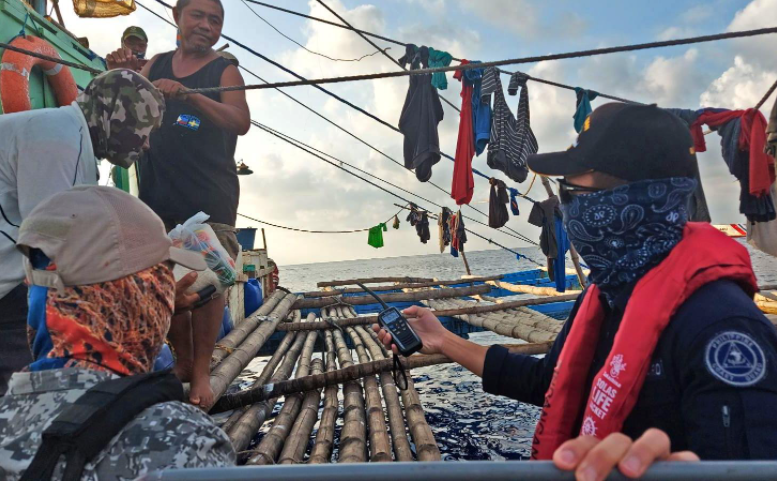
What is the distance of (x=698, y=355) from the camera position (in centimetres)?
133

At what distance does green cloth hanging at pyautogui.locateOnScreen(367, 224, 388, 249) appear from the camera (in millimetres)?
22377

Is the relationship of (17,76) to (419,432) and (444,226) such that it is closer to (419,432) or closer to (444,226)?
(419,432)

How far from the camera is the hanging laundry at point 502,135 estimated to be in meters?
6.87

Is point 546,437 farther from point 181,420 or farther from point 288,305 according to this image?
point 288,305

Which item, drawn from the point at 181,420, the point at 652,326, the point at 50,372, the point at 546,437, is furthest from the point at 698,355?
the point at 50,372

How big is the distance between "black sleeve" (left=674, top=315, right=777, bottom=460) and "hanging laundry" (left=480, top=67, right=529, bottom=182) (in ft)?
19.0

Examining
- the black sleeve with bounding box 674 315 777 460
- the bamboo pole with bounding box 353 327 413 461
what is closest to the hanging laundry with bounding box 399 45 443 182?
the bamboo pole with bounding box 353 327 413 461

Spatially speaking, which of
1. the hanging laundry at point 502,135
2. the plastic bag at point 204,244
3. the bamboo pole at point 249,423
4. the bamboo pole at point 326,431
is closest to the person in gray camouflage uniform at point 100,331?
the plastic bag at point 204,244

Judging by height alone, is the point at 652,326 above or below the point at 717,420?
above

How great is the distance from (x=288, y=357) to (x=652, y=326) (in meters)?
5.77

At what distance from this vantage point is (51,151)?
2.32m

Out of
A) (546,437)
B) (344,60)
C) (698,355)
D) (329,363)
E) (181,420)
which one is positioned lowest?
(329,363)

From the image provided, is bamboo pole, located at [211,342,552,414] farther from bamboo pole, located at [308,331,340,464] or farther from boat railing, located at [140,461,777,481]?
boat railing, located at [140,461,777,481]

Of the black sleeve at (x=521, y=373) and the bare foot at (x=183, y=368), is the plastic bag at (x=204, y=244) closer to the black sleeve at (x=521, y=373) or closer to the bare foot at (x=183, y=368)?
the bare foot at (x=183, y=368)
